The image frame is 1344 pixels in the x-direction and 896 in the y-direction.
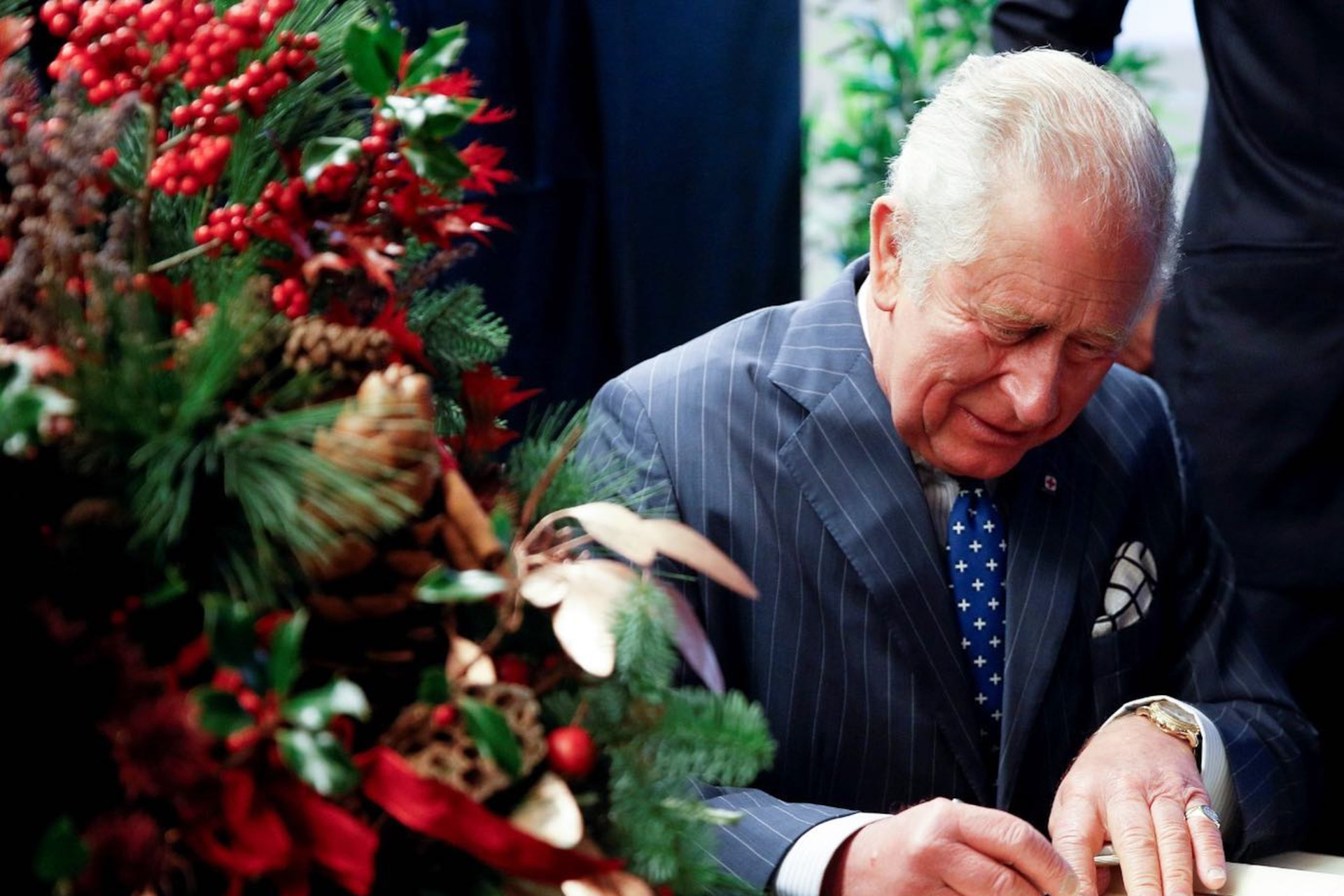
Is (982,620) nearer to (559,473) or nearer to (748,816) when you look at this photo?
(748,816)

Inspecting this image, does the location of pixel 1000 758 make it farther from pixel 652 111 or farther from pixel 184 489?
pixel 652 111

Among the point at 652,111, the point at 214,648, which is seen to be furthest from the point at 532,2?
the point at 214,648

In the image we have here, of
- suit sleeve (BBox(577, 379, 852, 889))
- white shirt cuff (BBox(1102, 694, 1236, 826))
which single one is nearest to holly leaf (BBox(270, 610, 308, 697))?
suit sleeve (BBox(577, 379, 852, 889))

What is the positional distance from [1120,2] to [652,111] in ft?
2.35

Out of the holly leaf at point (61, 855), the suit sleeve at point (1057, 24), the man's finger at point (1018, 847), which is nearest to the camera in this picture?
the holly leaf at point (61, 855)

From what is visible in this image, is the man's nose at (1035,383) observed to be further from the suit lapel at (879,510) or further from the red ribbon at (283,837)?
the red ribbon at (283,837)

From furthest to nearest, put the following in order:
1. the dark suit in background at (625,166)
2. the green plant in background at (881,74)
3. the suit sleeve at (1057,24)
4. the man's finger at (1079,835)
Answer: the green plant in background at (881,74) < the dark suit in background at (625,166) < the suit sleeve at (1057,24) < the man's finger at (1079,835)

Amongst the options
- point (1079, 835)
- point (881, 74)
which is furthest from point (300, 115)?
point (881, 74)

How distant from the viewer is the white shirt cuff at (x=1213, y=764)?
4.42 ft

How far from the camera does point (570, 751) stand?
649 millimetres

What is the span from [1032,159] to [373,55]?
0.69 m

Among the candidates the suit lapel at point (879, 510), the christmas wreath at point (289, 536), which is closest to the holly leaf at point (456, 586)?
the christmas wreath at point (289, 536)

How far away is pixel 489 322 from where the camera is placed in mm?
892

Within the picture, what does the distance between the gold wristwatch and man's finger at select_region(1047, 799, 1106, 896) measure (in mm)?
156
